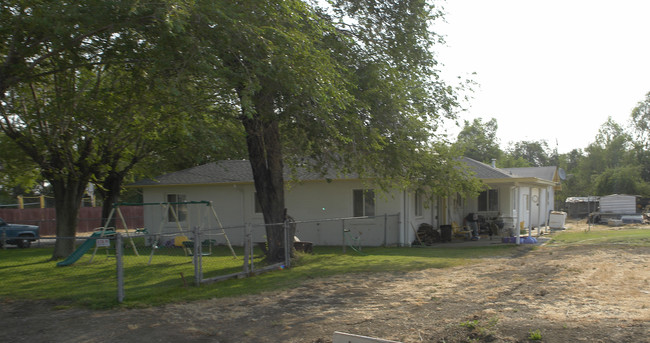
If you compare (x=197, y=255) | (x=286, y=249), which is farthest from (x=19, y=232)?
(x=197, y=255)

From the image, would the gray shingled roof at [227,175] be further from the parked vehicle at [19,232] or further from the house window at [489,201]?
the parked vehicle at [19,232]

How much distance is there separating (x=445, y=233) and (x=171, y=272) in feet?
37.5

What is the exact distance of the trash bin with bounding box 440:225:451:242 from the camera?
68.1ft

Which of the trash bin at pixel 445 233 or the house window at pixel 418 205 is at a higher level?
the house window at pixel 418 205

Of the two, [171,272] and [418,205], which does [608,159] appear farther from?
[171,272]

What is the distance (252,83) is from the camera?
9680 millimetres

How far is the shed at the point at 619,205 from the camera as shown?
34812 millimetres

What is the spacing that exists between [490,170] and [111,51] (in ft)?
50.9

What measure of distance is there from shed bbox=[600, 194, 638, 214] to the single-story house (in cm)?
1308

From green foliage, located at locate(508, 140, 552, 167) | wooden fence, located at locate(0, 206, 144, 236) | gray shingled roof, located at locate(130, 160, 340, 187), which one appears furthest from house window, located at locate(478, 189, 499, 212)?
green foliage, located at locate(508, 140, 552, 167)

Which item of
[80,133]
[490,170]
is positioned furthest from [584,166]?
[80,133]

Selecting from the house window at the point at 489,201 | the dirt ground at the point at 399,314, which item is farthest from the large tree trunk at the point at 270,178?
the house window at the point at 489,201

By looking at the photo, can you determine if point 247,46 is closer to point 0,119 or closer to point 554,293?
point 554,293

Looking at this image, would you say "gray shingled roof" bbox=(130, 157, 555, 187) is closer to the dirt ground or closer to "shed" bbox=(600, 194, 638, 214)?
the dirt ground
